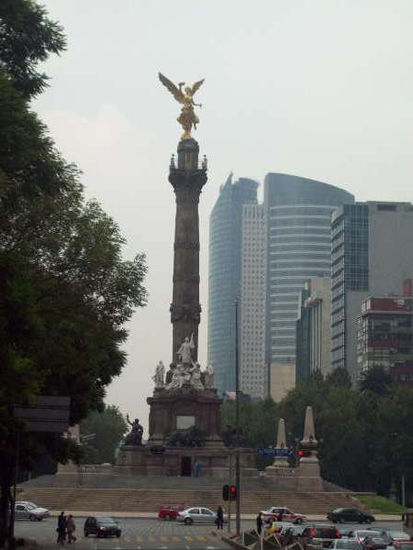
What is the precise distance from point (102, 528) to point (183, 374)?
4553cm

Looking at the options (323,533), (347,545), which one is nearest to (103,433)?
(323,533)

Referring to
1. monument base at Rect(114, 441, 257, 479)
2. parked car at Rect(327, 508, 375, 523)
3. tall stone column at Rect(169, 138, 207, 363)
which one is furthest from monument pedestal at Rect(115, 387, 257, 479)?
parked car at Rect(327, 508, 375, 523)

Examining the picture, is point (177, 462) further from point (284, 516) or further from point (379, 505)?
point (284, 516)

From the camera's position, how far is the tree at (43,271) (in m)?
34.5

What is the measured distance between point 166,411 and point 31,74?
6549 cm

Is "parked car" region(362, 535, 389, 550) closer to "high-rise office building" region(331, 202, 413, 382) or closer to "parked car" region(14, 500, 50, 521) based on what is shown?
"parked car" region(14, 500, 50, 521)

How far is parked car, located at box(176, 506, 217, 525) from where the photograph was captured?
76.6 metres

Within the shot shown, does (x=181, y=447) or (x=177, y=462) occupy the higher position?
(x=181, y=447)

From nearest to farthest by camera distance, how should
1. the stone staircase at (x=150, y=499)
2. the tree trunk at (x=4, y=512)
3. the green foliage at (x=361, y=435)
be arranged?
the tree trunk at (x=4, y=512), the stone staircase at (x=150, y=499), the green foliage at (x=361, y=435)

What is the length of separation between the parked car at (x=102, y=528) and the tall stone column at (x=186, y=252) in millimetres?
44637

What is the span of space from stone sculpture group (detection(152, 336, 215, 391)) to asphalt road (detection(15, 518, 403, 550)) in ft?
87.9

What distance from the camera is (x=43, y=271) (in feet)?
146

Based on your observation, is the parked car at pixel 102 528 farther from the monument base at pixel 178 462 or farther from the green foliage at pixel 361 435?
the green foliage at pixel 361 435

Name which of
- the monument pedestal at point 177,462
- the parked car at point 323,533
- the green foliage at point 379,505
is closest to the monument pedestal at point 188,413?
the monument pedestal at point 177,462
